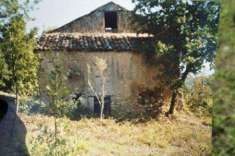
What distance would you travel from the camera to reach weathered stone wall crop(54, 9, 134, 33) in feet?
45.8

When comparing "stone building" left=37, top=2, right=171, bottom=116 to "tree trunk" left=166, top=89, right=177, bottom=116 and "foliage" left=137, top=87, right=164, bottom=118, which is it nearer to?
"foliage" left=137, top=87, right=164, bottom=118

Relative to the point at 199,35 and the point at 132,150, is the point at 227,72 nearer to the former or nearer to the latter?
the point at 132,150

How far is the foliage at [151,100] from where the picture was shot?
10462 mm

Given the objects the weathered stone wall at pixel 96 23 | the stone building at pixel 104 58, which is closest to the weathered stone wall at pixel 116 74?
the stone building at pixel 104 58

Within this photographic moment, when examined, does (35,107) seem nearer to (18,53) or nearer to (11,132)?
(11,132)

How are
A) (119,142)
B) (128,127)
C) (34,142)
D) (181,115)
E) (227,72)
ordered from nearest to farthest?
(227,72), (34,142), (119,142), (128,127), (181,115)

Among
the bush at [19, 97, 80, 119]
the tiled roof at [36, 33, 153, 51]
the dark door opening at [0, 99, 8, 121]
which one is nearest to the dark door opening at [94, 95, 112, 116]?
the bush at [19, 97, 80, 119]

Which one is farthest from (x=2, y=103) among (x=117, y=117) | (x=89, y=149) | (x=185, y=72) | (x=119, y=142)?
(x=185, y=72)

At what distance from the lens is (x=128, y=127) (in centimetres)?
868

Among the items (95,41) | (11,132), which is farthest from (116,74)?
(11,132)

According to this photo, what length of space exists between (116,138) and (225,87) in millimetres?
5631

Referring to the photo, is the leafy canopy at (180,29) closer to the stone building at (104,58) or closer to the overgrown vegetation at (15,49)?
the stone building at (104,58)

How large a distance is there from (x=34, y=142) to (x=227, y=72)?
472 centimetres

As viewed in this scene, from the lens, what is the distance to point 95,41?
12164mm
